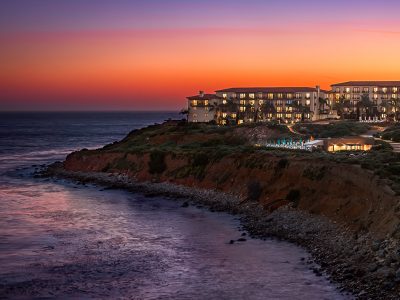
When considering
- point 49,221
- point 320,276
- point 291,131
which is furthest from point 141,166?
point 320,276

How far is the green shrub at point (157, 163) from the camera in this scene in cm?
8012

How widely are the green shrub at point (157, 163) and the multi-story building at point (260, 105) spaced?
257 feet

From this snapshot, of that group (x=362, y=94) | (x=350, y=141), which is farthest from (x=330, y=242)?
(x=362, y=94)

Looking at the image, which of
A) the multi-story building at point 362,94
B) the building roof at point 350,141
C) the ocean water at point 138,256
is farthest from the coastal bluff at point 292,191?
the multi-story building at point 362,94

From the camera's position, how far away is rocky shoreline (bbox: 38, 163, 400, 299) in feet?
103

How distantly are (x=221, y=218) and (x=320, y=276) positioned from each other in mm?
20418

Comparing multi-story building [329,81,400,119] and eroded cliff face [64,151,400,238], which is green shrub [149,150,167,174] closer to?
eroded cliff face [64,151,400,238]

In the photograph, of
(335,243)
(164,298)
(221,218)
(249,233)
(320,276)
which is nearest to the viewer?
(164,298)

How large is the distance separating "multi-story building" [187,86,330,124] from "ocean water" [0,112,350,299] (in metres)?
105

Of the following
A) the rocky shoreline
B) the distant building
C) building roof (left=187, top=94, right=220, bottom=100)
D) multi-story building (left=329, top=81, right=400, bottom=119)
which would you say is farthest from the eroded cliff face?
multi-story building (left=329, top=81, right=400, bottom=119)

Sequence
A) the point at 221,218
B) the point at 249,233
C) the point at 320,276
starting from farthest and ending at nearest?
the point at 221,218 < the point at 249,233 < the point at 320,276

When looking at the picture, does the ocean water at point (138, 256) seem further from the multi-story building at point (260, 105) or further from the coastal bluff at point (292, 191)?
the multi-story building at point (260, 105)

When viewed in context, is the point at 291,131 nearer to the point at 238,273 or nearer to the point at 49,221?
the point at 49,221

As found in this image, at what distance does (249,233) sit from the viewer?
1859 inches
